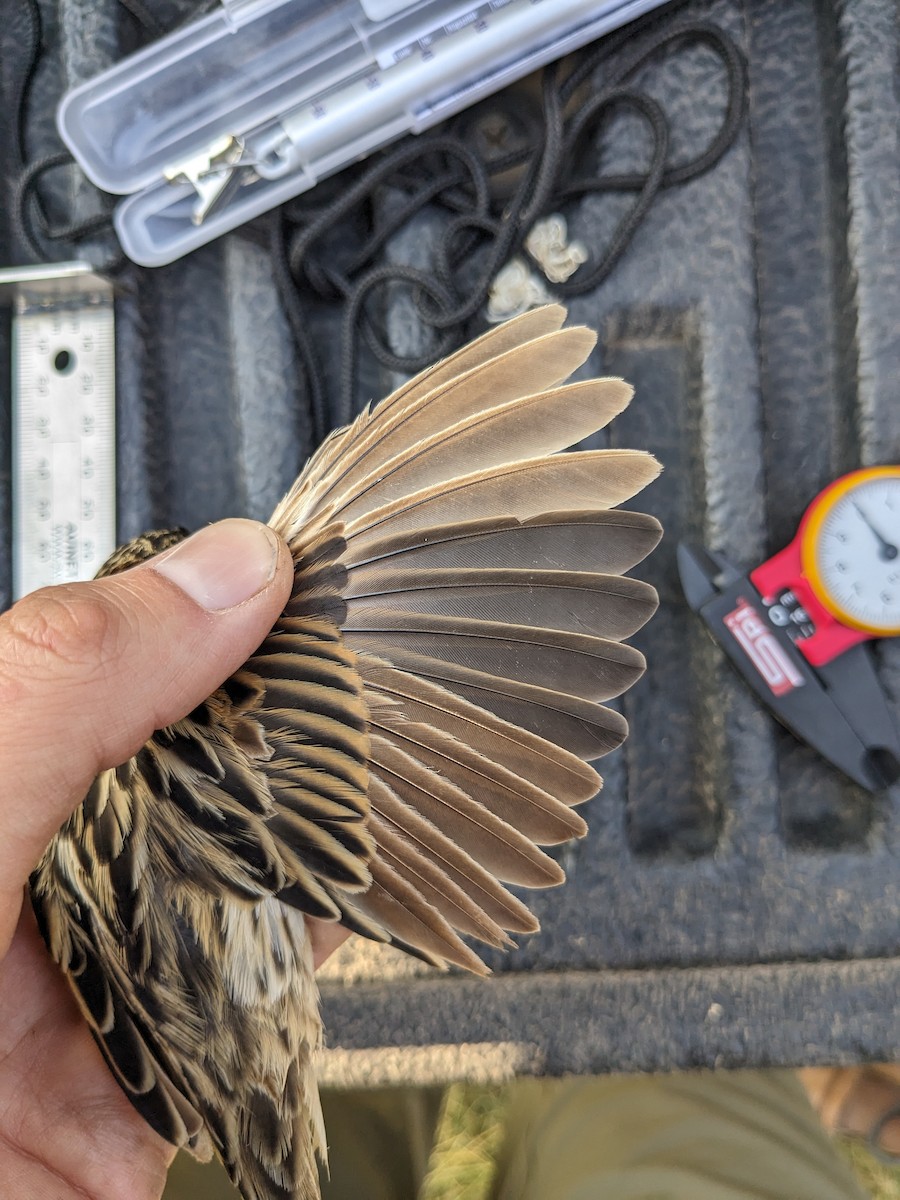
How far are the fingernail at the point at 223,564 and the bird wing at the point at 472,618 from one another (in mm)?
38

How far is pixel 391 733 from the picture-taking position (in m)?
0.60

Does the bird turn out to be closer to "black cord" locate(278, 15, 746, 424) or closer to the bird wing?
the bird wing

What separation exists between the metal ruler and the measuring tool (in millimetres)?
597

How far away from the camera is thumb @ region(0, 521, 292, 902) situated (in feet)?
1.74

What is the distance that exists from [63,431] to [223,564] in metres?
0.44

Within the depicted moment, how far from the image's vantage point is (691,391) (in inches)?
34.1

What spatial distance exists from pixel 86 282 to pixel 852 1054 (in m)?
1.02

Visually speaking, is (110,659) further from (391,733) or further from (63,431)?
(63,431)

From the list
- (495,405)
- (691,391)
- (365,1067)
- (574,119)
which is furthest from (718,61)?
(365,1067)

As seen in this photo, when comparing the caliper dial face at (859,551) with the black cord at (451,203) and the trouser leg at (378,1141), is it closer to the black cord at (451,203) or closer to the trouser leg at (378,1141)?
the black cord at (451,203)

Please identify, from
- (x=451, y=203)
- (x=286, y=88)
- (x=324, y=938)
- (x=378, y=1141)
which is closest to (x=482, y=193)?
(x=451, y=203)

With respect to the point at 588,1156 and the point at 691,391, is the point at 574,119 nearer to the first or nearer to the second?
the point at 691,391

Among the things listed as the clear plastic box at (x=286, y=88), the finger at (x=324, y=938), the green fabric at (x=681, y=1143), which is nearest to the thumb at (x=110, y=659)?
the finger at (x=324, y=938)

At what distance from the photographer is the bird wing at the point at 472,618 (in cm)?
56
